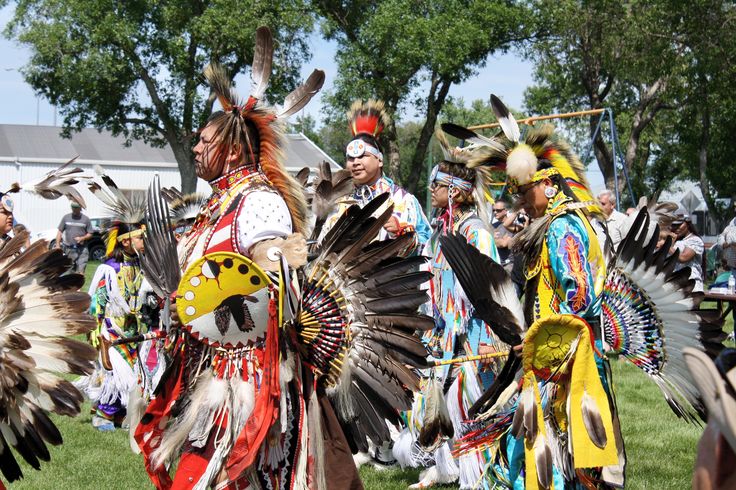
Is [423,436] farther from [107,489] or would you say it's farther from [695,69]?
[695,69]

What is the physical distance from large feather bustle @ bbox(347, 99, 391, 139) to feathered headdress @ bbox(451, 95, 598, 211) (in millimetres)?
1540

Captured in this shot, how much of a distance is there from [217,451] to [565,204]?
5.32ft

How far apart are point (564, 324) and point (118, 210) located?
2684 mm

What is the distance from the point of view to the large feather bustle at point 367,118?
5322 millimetres

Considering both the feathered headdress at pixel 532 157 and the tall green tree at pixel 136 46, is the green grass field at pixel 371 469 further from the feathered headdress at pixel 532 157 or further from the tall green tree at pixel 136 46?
the tall green tree at pixel 136 46

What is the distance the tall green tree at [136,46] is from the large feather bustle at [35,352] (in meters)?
19.6

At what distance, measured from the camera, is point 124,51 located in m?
Result: 24.0

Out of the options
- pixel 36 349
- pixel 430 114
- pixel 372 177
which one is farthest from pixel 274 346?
pixel 430 114

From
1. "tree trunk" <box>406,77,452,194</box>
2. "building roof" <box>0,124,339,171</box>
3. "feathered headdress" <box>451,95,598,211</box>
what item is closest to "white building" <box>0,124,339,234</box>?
"building roof" <box>0,124,339,171</box>

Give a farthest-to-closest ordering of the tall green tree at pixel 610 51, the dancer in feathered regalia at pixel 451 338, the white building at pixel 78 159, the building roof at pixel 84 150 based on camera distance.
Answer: the building roof at pixel 84 150 < the white building at pixel 78 159 < the tall green tree at pixel 610 51 < the dancer in feathered regalia at pixel 451 338

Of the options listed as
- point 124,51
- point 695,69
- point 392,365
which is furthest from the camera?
point 124,51

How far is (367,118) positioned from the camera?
5.33 m

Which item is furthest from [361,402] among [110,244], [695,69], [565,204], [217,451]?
[695,69]

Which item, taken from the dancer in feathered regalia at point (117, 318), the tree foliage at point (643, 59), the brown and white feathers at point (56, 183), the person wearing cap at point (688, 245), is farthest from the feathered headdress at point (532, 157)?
the tree foliage at point (643, 59)
